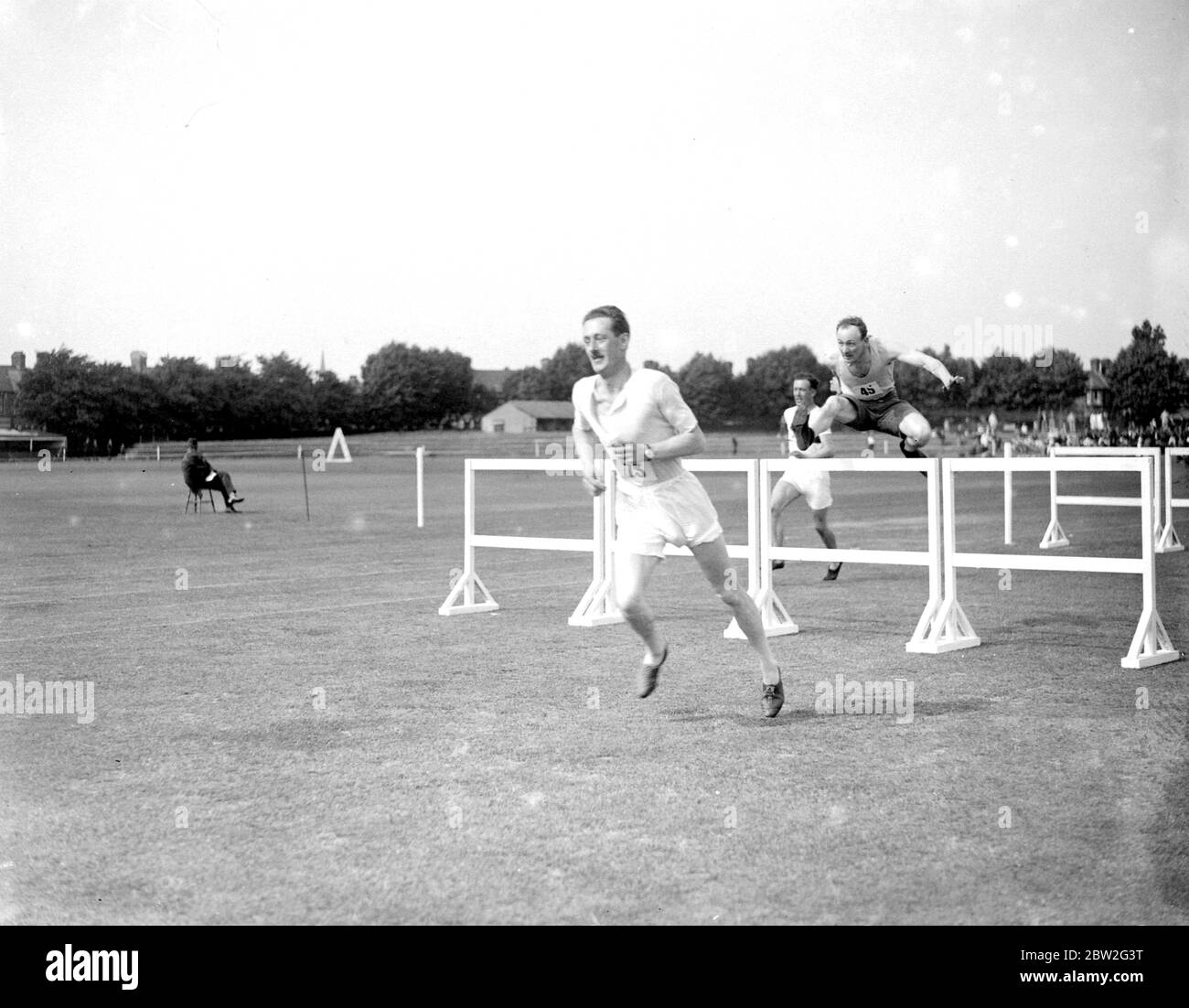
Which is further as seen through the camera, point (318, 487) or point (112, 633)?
point (318, 487)

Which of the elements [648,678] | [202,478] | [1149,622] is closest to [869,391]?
[1149,622]

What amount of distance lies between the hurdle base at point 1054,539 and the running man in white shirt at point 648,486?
14287 millimetres

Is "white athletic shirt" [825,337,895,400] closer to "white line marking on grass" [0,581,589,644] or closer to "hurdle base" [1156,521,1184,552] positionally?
"white line marking on grass" [0,581,589,644]

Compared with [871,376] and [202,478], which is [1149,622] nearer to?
[871,376]

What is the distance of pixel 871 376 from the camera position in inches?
396

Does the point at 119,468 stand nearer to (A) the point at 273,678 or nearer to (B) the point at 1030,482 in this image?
(B) the point at 1030,482

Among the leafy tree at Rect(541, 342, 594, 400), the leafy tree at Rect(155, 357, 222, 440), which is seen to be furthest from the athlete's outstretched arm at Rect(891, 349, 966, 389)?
the leafy tree at Rect(541, 342, 594, 400)

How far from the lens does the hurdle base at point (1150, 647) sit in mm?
9352

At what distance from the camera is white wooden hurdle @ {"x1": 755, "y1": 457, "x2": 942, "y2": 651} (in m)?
10.2

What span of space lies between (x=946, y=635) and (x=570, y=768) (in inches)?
190
